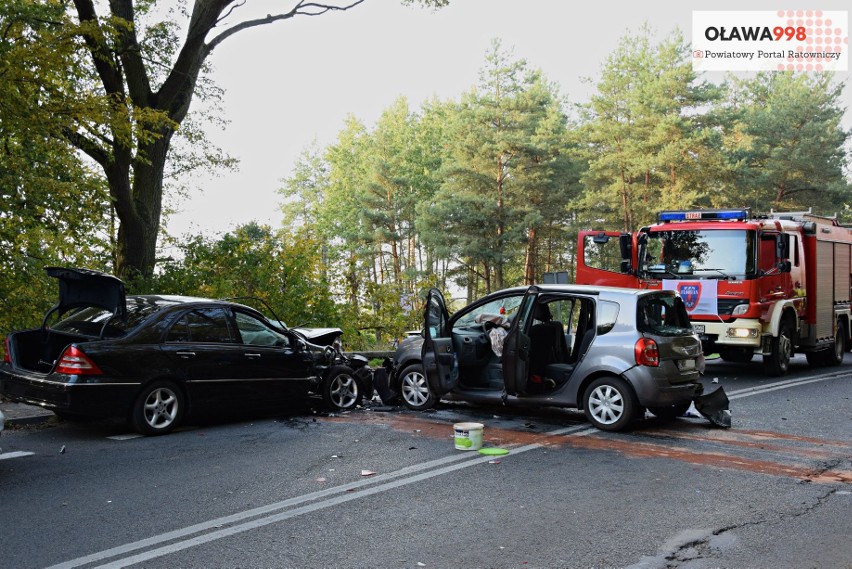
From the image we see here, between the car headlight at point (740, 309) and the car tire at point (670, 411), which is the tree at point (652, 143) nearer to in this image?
the car headlight at point (740, 309)

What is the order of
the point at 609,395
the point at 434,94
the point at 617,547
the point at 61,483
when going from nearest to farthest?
the point at 617,547
the point at 61,483
the point at 609,395
the point at 434,94

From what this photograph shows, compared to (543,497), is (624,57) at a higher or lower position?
higher

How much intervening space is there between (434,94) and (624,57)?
22.1 metres

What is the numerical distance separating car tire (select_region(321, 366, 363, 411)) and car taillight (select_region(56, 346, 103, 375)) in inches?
120

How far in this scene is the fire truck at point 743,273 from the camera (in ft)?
45.3

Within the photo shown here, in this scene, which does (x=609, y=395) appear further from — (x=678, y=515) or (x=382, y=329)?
(x=382, y=329)

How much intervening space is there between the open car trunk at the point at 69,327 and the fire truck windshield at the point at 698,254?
9.96 m

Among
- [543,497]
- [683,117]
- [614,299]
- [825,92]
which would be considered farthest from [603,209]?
[543,497]

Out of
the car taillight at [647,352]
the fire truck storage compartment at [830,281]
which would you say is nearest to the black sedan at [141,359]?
the car taillight at [647,352]

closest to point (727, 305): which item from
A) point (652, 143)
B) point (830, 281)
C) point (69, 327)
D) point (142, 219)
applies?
point (830, 281)

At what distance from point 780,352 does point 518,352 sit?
301 inches

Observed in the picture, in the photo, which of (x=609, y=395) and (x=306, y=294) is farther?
(x=306, y=294)

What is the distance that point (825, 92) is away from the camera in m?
47.9

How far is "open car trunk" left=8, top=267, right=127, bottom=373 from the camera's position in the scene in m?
8.40
